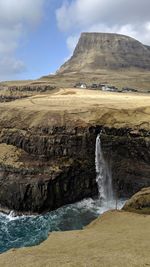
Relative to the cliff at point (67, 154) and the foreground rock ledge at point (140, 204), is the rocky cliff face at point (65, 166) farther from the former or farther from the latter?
the foreground rock ledge at point (140, 204)

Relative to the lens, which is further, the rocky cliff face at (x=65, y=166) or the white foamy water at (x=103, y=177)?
the white foamy water at (x=103, y=177)

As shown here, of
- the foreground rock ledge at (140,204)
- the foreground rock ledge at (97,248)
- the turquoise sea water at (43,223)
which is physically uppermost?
the foreground rock ledge at (140,204)

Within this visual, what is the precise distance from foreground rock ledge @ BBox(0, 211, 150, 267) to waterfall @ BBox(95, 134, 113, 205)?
20.7 m

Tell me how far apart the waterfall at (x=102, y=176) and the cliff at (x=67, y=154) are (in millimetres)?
570

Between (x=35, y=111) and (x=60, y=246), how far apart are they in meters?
37.6

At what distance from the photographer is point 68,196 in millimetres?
52906

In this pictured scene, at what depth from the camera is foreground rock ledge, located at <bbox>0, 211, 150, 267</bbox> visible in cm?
2164

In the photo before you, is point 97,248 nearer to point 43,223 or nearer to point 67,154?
point 43,223

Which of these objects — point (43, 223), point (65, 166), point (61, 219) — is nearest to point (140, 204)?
point (61, 219)

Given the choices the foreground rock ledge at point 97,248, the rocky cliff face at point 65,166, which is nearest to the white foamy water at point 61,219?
the rocky cliff face at point 65,166

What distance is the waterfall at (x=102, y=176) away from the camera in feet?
178

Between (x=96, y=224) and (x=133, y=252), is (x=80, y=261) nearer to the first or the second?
(x=133, y=252)

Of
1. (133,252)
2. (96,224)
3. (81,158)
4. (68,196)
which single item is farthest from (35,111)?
(133,252)

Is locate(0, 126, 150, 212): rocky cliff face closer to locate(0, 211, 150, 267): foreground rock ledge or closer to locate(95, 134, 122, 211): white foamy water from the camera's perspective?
locate(95, 134, 122, 211): white foamy water
